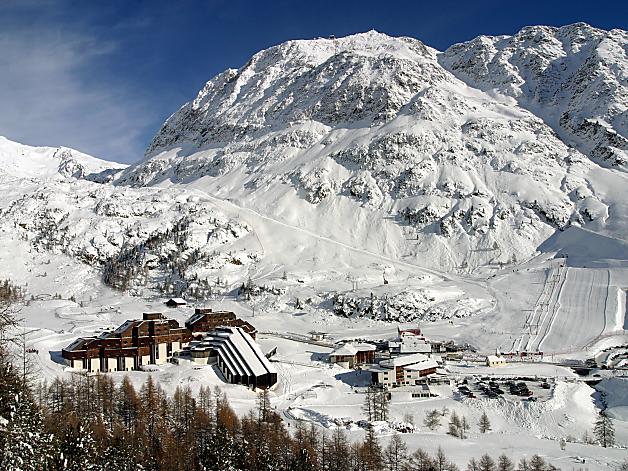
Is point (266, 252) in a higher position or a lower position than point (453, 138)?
lower

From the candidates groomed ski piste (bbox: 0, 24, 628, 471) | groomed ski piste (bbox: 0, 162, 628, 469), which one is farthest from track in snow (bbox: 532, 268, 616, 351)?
groomed ski piste (bbox: 0, 24, 628, 471)

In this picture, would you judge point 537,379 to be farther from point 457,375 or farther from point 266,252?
point 266,252

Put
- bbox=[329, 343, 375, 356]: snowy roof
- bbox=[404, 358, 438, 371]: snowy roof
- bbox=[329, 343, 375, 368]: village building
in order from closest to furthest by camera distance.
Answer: bbox=[404, 358, 438, 371]: snowy roof < bbox=[329, 343, 375, 368]: village building < bbox=[329, 343, 375, 356]: snowy roof

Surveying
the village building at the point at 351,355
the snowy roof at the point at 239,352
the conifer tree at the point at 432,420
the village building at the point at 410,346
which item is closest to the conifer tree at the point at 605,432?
the conifer tree at the point at 432,420

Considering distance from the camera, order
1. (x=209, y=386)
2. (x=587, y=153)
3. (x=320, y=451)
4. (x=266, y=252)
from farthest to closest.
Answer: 1. (x=587, y=153)
2. (x=266, y=252)
3. (x=209, y=386)
4. (x=320, y=451)

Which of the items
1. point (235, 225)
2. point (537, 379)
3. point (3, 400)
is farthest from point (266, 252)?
point (3, 400)

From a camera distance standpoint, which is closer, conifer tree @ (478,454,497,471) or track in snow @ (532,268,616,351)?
conifer tree @ (478,454,497,471)

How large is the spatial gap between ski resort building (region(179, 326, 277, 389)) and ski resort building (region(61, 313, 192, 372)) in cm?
255

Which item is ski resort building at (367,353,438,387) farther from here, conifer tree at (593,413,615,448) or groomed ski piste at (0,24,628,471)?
conifer tree at (593,413,615,448)

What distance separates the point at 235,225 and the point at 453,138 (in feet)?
237

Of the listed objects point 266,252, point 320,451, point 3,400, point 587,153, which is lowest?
point 320,451

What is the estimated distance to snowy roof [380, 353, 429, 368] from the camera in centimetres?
7144

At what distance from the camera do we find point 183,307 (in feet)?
365

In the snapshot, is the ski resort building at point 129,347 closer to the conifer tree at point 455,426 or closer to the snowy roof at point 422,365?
the snowy roof at point 422,365
